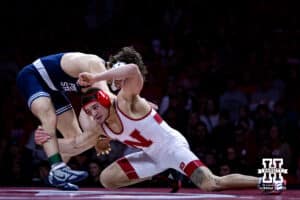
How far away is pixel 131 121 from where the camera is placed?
→ 17.5 ft

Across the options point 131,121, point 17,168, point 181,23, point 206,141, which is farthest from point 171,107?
point 131,121

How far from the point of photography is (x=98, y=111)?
5.34 m

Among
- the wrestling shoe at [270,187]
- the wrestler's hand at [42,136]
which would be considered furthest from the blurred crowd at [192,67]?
the wrestling shoe at [270,187]

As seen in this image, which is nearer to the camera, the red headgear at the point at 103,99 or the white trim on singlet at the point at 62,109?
the red headgear at the point at 103,99

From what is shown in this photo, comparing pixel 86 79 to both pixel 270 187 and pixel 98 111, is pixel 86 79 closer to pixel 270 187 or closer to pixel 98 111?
pixel 98 111

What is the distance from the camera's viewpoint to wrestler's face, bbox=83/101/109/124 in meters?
5.33

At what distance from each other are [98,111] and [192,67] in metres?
4.50

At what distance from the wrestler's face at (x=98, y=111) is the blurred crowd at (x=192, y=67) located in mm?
2191

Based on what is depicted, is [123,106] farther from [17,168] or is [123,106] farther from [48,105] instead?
[17,168]

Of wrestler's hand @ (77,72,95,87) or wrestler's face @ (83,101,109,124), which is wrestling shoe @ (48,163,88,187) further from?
wrestler's hand @ (77,72,95,87)

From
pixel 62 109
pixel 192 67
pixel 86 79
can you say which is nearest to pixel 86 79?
pixel 86 79

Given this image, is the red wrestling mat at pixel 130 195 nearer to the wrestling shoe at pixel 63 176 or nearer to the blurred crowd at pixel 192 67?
the wrestling shoe at pixel 63 176

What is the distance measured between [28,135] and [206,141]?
7.11 ft

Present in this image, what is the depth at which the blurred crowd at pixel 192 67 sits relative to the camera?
8.00 meters
